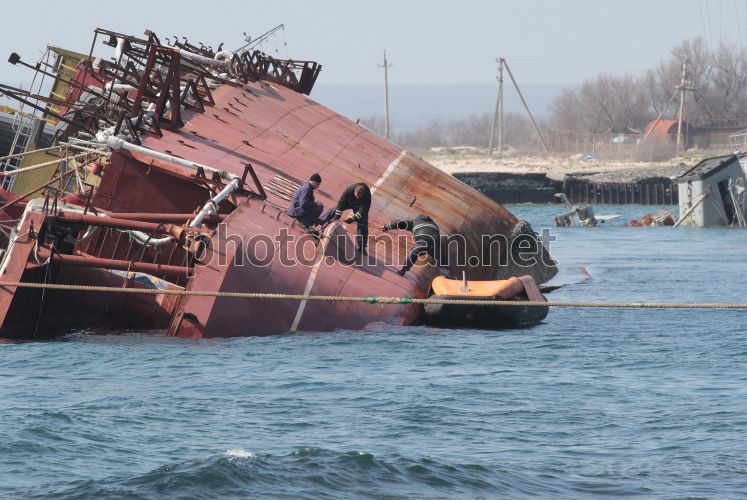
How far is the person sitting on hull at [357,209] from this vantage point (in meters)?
23.0

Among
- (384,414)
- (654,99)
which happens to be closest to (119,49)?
(384,414)

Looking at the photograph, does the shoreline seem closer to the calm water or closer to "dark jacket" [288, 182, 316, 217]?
the calm water

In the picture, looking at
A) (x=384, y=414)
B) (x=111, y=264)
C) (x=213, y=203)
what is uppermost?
(x=213, y=203)

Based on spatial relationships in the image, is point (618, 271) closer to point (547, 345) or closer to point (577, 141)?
point (547, 345)

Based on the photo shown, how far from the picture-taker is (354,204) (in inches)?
911

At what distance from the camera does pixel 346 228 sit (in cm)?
2430

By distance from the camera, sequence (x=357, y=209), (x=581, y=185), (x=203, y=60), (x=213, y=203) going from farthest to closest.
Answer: (x=581, y=185)
(x=203, y=60)
(x=357, y=209)
(x=213, y=203)

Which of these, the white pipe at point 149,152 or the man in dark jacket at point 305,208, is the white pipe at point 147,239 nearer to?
the white pipe at point 149,152

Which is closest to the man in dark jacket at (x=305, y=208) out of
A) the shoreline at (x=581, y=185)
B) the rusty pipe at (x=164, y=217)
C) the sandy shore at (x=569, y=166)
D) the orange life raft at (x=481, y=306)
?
the rusty pipe at (x=164, y=217)

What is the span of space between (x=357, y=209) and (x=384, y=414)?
719cm

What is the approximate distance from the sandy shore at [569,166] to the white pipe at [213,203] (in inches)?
3164

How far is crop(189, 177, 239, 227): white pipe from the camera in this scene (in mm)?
21000

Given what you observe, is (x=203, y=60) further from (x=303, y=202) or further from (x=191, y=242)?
(x=191, y=242)

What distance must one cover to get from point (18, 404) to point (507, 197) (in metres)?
86.6
